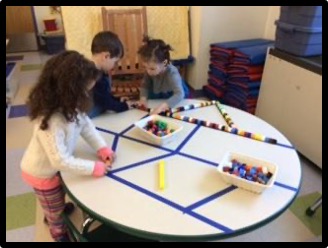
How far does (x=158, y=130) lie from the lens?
1.20 m

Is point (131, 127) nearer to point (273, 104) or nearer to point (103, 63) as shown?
point (103, 63)

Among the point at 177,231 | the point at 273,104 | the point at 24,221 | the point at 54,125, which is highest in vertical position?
the point at 54,125

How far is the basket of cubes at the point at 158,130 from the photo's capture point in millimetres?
1140

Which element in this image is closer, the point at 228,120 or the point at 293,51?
the point at 228,120

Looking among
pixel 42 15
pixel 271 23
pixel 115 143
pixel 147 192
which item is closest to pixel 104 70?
pixel 115 143

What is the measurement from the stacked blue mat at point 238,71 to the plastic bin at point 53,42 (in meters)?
2.66

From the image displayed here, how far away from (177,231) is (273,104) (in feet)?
5.84

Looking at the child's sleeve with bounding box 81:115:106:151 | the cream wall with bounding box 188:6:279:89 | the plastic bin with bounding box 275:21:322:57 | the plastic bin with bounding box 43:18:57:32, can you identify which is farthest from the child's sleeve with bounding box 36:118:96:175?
the plastic bin with bounding box 43:18:57:32

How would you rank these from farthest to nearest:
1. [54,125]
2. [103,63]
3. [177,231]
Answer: [103,63] < [54,125] < [177,231]

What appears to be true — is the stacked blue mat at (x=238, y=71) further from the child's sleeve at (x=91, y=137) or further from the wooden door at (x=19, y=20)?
the wooden door at (x=19, y=20)

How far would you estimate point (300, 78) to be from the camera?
1971 mm

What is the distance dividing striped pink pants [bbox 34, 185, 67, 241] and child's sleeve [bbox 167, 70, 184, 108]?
Result: 66cm

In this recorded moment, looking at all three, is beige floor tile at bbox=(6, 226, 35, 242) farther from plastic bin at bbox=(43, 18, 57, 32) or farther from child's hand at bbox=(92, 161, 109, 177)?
plastic bin at bbox=(43, 18, 57, 32)

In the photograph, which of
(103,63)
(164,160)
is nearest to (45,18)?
(103,63)
